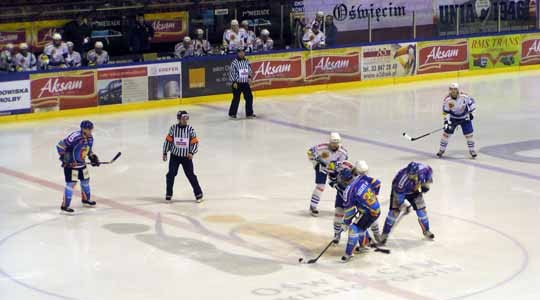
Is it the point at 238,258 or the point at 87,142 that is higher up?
the point at 87,142

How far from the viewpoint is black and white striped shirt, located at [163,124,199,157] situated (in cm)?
1942

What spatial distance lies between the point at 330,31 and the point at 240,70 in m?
5.61

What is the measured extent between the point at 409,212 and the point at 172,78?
12.5 metres

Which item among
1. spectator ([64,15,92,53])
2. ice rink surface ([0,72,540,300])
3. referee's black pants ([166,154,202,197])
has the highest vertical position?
spectator ([64,15,92,53])

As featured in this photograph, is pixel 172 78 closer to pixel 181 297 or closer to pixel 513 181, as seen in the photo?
pixel 513 181

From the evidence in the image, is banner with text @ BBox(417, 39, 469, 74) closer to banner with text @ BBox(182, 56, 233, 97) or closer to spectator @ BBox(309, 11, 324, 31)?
spectator @ BBox(309, 11, 324, 31)

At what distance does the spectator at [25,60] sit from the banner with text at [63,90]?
62cm

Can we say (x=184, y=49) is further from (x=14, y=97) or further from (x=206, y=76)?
(x=14, y=97)

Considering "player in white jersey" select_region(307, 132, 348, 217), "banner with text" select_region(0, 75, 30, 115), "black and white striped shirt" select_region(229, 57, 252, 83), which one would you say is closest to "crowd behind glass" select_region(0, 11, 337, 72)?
"banner with text" select_region(0, 75, 30, 115)

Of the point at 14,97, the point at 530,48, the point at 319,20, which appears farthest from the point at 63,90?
the point at 530,48

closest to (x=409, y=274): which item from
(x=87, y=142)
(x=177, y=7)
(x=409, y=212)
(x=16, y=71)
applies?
(x=409, y=212)

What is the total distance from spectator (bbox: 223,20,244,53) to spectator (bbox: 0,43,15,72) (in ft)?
18.1

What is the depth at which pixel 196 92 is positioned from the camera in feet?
97.8

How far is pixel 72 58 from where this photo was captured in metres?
28.4
